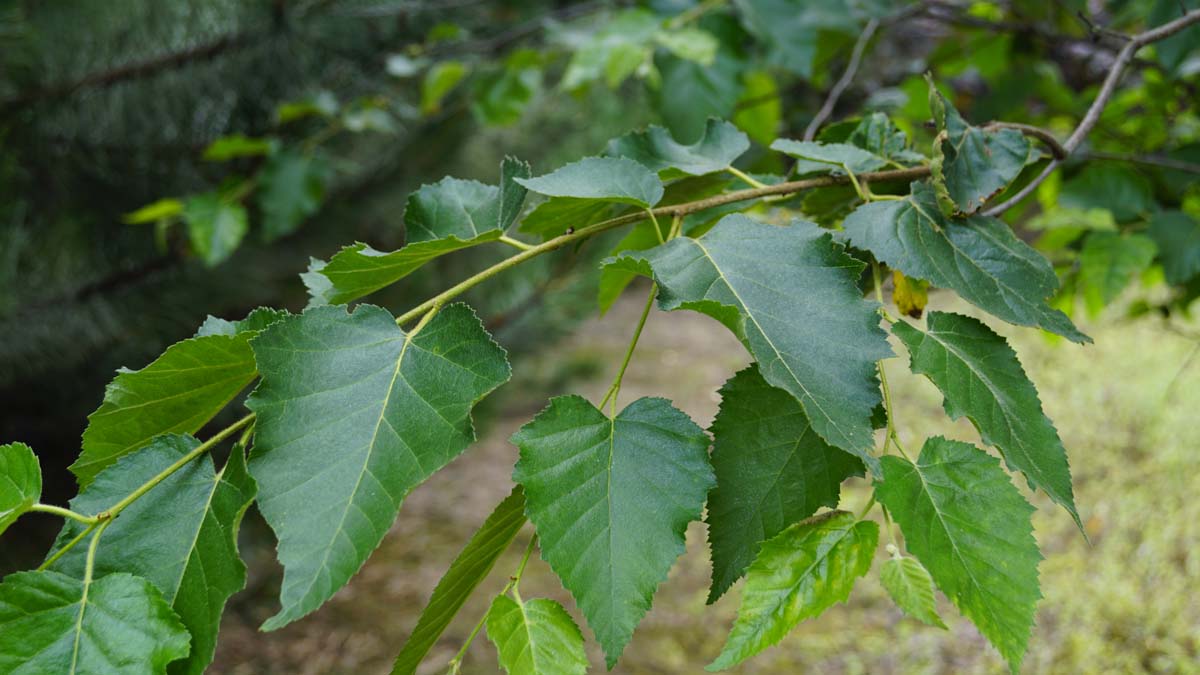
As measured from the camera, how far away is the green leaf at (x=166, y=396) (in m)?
0.45

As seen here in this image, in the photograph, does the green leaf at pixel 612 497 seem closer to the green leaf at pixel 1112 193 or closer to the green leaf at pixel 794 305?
the green leaf at pixel 794 305

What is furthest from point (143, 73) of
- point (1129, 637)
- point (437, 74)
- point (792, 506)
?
point (1129, 637)

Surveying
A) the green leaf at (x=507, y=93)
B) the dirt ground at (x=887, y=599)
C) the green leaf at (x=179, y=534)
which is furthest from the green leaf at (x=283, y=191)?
the green leaf at (x=179, y=534)

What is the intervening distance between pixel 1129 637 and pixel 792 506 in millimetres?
2457

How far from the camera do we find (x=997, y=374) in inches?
17.9

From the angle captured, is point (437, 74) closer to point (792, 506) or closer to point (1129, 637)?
point (792, 506)

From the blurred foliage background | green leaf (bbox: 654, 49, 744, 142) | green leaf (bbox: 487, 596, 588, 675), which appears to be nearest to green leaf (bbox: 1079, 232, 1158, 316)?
the blurred foliage background

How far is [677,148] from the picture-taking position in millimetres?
620

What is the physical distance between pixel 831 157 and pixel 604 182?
148 mm

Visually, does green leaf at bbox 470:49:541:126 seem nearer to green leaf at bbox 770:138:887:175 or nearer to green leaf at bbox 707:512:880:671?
green leaf at bbox 770:138:887:175

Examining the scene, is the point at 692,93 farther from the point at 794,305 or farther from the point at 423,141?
the point at 423,141

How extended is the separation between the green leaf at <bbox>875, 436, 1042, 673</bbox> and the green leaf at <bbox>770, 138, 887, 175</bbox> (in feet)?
0.65

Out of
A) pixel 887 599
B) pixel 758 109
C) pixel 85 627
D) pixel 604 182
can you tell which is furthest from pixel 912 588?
pixel 887 599

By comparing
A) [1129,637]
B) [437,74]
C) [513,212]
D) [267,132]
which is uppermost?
[513,212]
